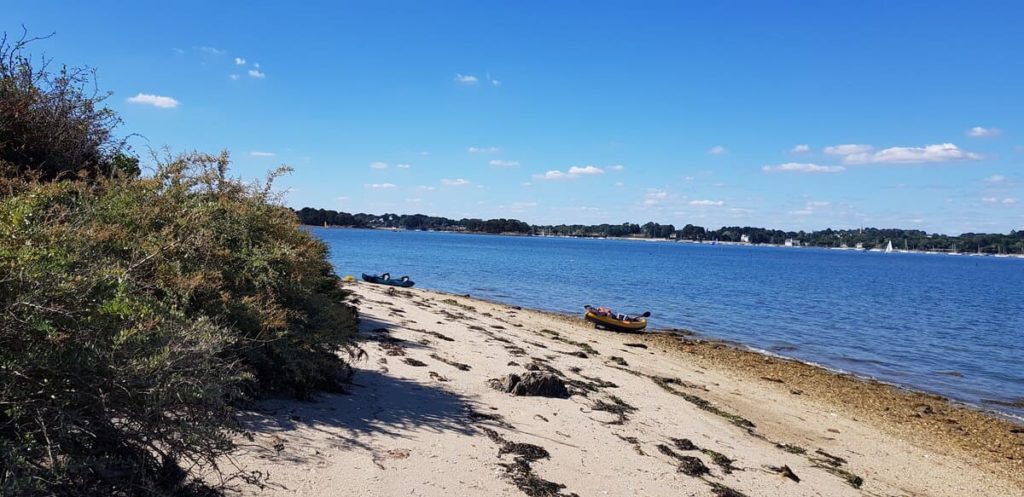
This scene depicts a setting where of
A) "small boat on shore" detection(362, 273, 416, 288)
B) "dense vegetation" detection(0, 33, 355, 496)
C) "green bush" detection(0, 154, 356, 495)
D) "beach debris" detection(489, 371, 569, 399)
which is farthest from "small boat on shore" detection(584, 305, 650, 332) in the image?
"green bush" detection(0, 154, 356, 495)

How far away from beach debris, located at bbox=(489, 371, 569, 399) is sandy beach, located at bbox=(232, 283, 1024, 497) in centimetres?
14

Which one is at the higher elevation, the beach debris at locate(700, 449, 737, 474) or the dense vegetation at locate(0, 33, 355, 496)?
the dense vegetation at locate(0, 33, 355, 496)

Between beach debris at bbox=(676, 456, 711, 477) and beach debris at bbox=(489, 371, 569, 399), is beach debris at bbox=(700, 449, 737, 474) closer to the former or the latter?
beach debris at bbox=(676, 456, 711, 477)

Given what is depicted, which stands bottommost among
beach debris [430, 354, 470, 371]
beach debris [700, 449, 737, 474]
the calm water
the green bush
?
the calm water

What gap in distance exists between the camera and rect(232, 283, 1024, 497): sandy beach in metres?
5.83

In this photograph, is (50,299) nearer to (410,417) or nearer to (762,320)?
(410,417)

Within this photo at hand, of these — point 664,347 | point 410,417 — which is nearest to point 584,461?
point 410,417

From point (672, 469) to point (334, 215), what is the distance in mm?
115496

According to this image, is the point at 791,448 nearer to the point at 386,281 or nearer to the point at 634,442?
the point at 634,442

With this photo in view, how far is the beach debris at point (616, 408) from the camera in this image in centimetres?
940

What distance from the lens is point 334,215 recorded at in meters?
117

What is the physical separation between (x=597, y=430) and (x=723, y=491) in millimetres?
1842

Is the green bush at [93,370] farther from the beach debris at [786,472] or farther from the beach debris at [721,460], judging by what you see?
the beach debris at [786,472]

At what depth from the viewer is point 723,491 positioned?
699 cm
